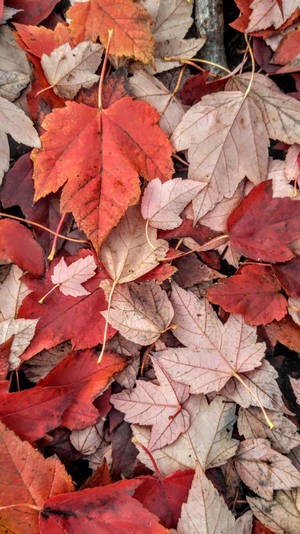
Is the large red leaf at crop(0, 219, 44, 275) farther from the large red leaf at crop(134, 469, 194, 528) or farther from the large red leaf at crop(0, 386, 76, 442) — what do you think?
the large red leaf at crop(134, 469, 194, 528)

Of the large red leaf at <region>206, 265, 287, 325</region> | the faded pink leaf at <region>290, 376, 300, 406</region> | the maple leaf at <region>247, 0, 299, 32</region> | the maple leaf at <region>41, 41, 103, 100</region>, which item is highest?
the maple leaf at <region>247, 0, 299, 32</region>

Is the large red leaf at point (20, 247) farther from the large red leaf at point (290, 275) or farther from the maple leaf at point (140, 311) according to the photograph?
the large red leaf at point (290, 275)

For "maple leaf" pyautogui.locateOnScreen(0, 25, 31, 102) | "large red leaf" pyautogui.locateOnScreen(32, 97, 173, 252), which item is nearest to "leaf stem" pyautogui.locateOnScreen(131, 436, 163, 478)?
"large red leaf" pyautogui.locateOnScreen(32, 97, 173, 252)

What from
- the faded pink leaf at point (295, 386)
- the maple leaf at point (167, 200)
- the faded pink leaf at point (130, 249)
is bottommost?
the faded pink leaf at point (295, 386)

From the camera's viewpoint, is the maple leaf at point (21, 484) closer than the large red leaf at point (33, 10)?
Yes

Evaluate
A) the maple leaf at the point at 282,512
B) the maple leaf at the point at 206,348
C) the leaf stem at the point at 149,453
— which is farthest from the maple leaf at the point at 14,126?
the maple leaf at the point at 282,512

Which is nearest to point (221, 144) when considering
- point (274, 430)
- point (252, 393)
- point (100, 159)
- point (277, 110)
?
point (277, 110)

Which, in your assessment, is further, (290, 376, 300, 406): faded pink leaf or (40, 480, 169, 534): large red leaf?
(290, 376, 300, 406): faded pink leaf
